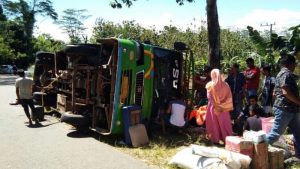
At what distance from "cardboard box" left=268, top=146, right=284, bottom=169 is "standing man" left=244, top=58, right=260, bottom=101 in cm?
Answer: 389

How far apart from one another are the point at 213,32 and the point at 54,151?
621 cm

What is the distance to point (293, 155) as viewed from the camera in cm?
760

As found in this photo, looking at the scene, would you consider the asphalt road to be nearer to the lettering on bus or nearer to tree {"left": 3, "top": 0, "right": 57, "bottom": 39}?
the lettering on bus

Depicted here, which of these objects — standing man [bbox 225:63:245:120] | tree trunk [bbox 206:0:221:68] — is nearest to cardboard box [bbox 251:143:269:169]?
standing man [bbox 225:63:245:120]

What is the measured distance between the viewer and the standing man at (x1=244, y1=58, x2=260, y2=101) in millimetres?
10805

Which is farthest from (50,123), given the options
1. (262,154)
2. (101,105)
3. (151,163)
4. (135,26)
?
(135,26)

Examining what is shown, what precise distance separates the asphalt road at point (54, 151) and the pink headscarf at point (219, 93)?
230 centimetres

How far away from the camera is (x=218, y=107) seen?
9000mm

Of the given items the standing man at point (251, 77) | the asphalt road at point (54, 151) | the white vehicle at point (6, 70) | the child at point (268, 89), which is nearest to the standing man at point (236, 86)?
the standing man at point (251, 77)

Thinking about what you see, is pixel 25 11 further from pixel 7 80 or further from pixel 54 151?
pixel 54 151

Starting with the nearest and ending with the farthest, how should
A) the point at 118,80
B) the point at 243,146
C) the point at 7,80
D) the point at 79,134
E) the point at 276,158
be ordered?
the point at 243,146 < the point at 276,158 < the point at 118,80 < the point at 79,134 < the point at 7,80

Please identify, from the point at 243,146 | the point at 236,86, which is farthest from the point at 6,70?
the point at 243,146

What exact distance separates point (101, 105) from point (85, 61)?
1.56 m

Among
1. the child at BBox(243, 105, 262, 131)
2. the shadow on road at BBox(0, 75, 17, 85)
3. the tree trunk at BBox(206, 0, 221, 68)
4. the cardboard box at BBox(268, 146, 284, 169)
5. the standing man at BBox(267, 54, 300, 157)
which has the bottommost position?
the shadow on road at BBox(0, 75, 17, 85)
